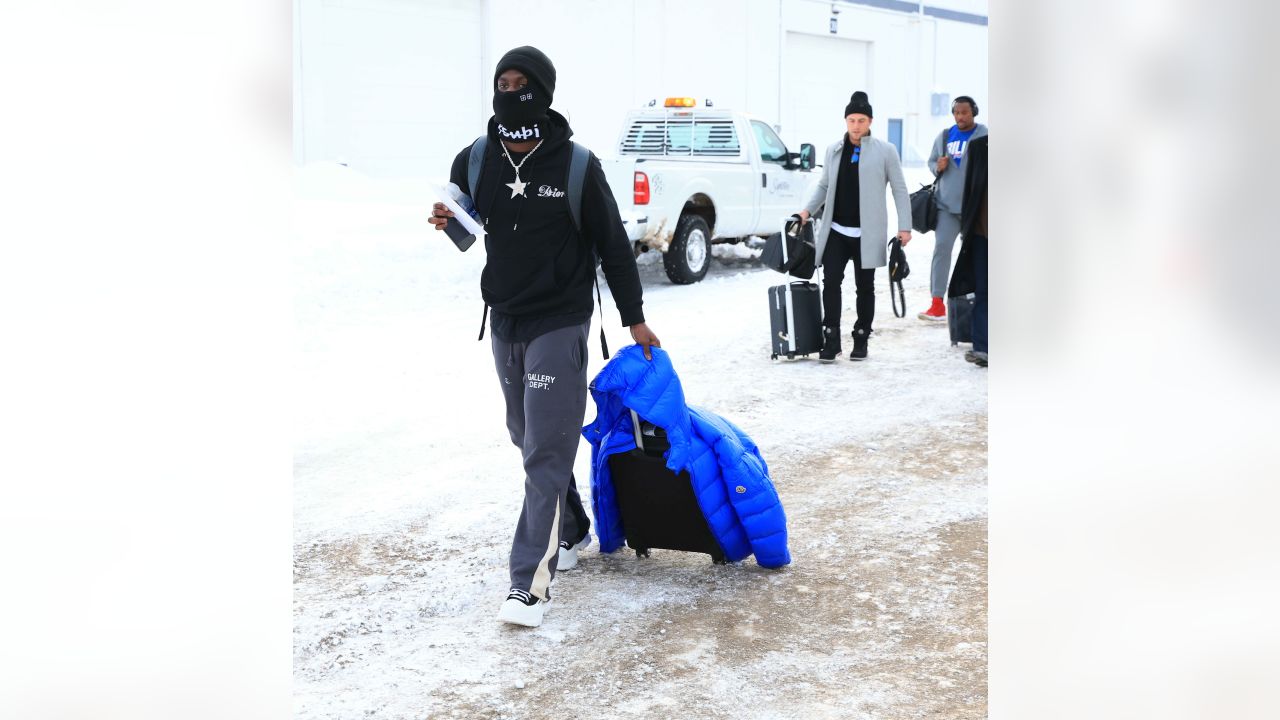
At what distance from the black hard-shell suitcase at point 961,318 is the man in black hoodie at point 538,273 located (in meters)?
5.62

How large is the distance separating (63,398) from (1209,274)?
5.36 ft

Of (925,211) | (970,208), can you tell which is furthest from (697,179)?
(970,208)

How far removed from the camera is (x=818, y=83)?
3016cm

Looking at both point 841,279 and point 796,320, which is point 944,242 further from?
point 796,320

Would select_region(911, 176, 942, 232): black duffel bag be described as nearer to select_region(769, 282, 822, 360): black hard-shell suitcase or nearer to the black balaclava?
select_region(769, 282, 822, 360): black hard-shell suitcase

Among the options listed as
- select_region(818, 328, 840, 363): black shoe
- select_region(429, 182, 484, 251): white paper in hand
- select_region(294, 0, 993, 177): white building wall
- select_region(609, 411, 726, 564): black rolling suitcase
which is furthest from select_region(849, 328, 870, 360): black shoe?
select_region(294, 0, 993, 177): white building wall

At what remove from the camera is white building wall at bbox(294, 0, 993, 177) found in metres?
19.0

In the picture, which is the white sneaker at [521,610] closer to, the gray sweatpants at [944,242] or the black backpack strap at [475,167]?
the black backpack strap at [475,167]

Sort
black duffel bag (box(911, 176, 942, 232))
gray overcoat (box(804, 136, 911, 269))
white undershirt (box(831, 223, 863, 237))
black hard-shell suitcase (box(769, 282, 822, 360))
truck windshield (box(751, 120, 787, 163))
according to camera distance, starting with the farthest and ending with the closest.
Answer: truck windshield (box(751, 120, 787, 163))
black duffel bag (box(911, 176, 942, 232))
black hard-shell suitcase (box(769, 282, 822, 360))
white undershirt (box(831, 223, 863, 237))
gray overcoat (box(804, 136, 911, 269))

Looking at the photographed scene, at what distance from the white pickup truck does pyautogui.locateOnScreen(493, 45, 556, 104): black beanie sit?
27.4 feet

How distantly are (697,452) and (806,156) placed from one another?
378 inches

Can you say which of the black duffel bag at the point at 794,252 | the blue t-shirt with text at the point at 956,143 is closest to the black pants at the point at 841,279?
the black duffel bag at the point at 794,252

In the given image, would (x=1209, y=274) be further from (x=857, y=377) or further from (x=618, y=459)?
(x=857, y=377)

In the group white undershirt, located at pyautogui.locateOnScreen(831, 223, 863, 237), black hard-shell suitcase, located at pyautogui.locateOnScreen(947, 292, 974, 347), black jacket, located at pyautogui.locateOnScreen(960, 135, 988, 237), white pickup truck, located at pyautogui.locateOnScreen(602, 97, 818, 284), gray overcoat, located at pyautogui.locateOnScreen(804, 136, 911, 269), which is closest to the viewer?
black jacket, located at pyautogui.locateOnScreen(960, 135, 988, 237)
